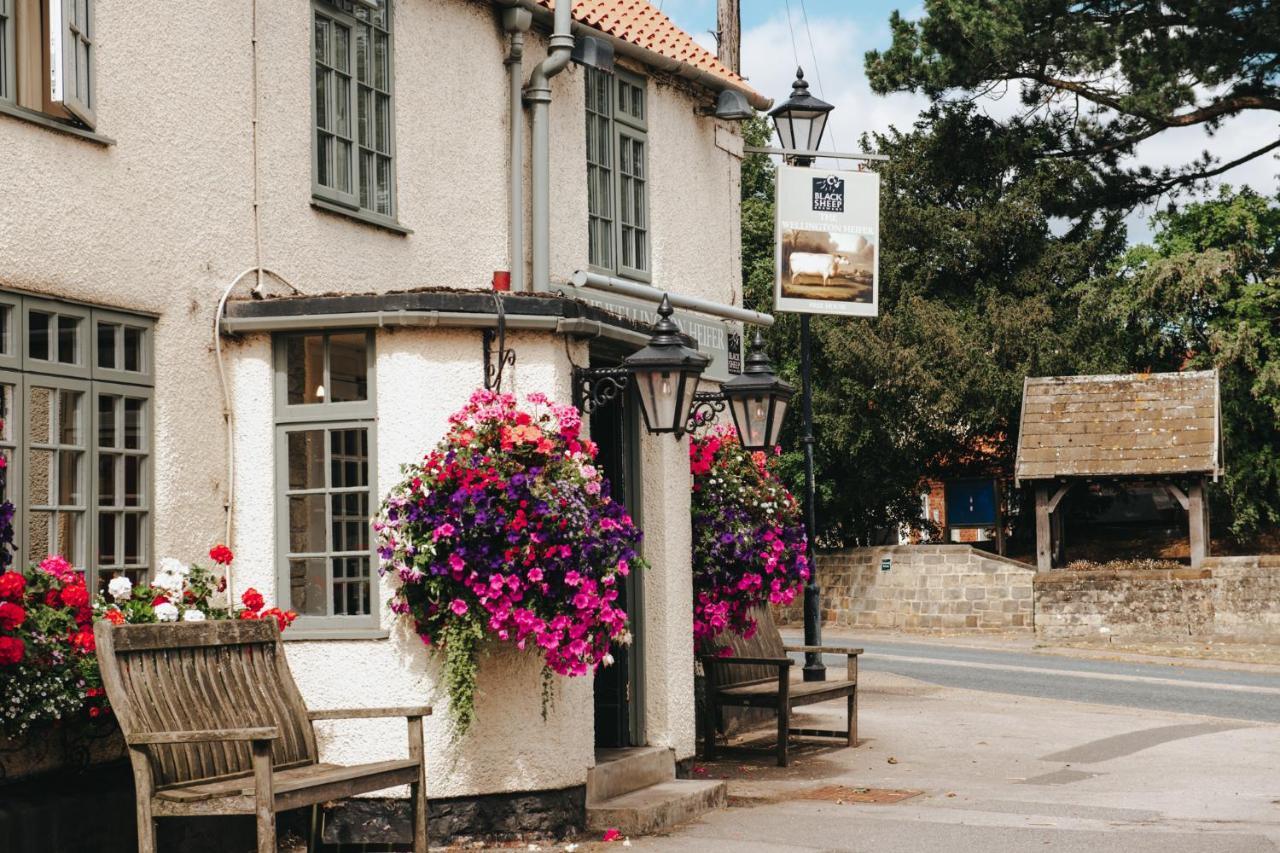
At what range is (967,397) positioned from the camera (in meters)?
31.1

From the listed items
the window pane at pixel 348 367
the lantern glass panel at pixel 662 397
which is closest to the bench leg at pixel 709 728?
the lantern glass panel at pixel 662 397

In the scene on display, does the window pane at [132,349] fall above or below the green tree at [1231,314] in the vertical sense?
below

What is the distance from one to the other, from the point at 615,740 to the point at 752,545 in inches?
81.5

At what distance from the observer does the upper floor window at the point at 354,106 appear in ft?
34.6

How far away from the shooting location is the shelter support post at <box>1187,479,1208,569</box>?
2791 cm

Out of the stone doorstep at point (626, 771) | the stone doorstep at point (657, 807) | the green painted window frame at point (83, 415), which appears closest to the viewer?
the green painted window frame at point (83, 415)

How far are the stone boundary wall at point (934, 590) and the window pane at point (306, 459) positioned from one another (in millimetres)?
21326

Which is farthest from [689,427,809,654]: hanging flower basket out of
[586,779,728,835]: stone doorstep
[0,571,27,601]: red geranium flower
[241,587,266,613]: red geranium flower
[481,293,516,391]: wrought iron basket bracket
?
[0,571,27,601]: red geranium flower

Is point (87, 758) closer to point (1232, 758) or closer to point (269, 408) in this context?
point (269, 408)

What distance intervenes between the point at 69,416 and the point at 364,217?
113 inches

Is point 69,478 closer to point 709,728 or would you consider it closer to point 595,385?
point 595,385

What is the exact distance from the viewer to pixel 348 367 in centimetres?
915

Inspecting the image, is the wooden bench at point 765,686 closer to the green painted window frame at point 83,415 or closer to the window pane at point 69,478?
the green painted window frame at point 83,415

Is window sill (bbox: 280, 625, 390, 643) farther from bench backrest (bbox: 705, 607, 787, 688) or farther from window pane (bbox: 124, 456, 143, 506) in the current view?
Answer: bench backrest (bbox: 705, 607, 787, 688)
